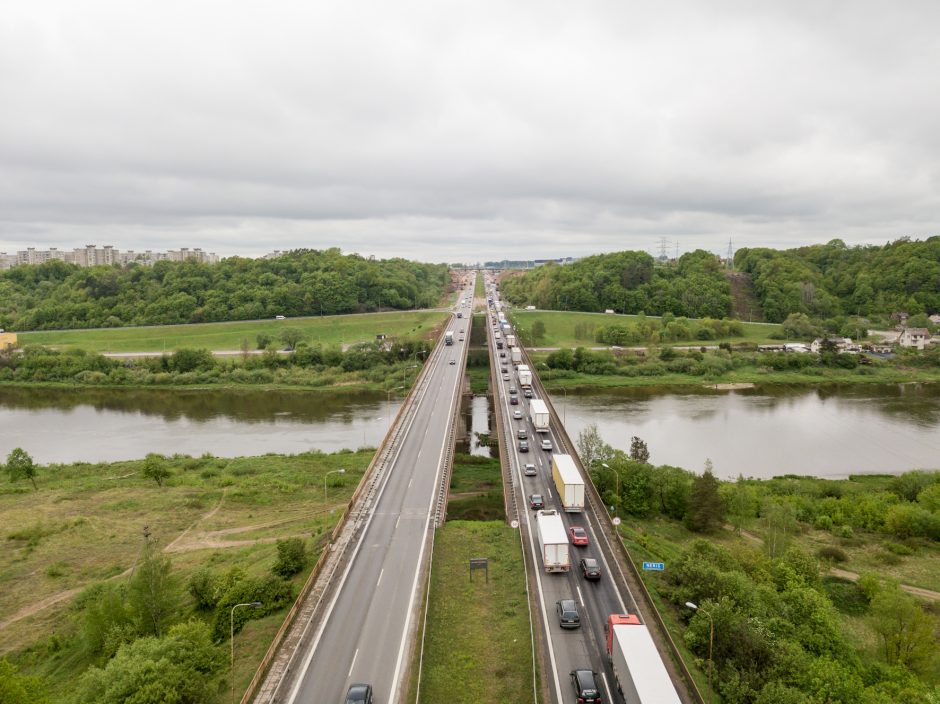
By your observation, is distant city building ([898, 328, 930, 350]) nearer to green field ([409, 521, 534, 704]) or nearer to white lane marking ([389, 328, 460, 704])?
white lane marking ([389, 328, 460, 704])

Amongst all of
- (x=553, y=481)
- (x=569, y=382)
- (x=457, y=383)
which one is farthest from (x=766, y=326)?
(x=553, y=481)

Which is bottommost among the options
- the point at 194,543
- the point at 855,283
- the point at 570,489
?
the point at 194,543

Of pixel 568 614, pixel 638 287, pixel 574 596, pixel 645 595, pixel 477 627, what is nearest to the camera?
pixel 568 614

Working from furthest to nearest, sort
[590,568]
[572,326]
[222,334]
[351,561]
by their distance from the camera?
[572,326] → [222,334] → [351,561] → [590,568]

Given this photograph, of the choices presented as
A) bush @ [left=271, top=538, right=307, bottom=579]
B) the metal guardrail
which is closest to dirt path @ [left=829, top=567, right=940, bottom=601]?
the metal guardrail

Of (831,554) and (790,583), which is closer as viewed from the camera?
(790,583)

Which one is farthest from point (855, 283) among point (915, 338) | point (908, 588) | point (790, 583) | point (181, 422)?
point (181, 422)

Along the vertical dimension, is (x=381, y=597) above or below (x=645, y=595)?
below

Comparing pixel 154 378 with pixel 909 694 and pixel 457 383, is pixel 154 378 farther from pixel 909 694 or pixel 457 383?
pixel 909 694

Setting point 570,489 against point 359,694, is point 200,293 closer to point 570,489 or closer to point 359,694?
point 570,489
